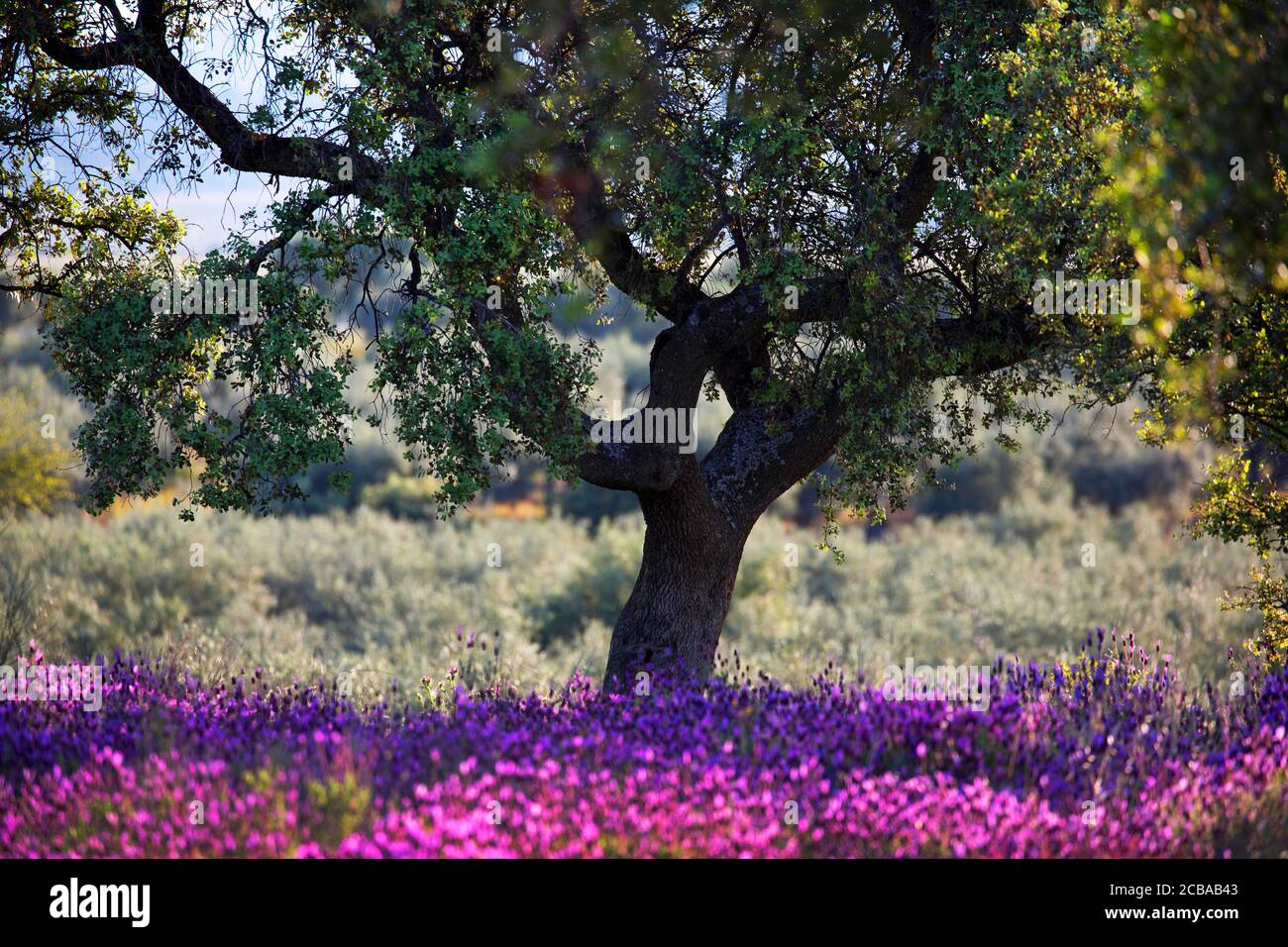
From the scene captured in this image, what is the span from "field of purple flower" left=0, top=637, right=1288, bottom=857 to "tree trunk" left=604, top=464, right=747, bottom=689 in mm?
2659

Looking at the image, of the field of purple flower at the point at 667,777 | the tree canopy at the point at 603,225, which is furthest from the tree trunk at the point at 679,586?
the field of purple flower at the point at 667,777

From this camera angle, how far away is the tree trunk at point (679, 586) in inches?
403

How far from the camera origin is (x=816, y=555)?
86.6 feet

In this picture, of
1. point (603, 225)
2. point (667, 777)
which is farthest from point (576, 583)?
point (667, 777)

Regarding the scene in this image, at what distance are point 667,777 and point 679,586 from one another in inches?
193

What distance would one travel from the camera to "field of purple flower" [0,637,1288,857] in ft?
16.9

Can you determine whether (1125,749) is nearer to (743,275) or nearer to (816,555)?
(743,275)

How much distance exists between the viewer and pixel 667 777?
559 cm

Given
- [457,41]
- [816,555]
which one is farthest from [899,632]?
[457,41]

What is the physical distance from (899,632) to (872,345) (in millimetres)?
13603

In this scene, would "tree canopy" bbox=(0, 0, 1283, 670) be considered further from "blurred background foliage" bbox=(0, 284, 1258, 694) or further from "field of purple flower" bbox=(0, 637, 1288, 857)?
"blurred background foliage" bbox=(0, 284, 1258, 694)

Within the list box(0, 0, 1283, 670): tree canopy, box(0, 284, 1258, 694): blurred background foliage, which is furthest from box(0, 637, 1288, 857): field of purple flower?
box(0, 284, 1258, 694): blurred background foliage

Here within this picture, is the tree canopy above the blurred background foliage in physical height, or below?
above

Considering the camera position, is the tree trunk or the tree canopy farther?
the tree trunk
